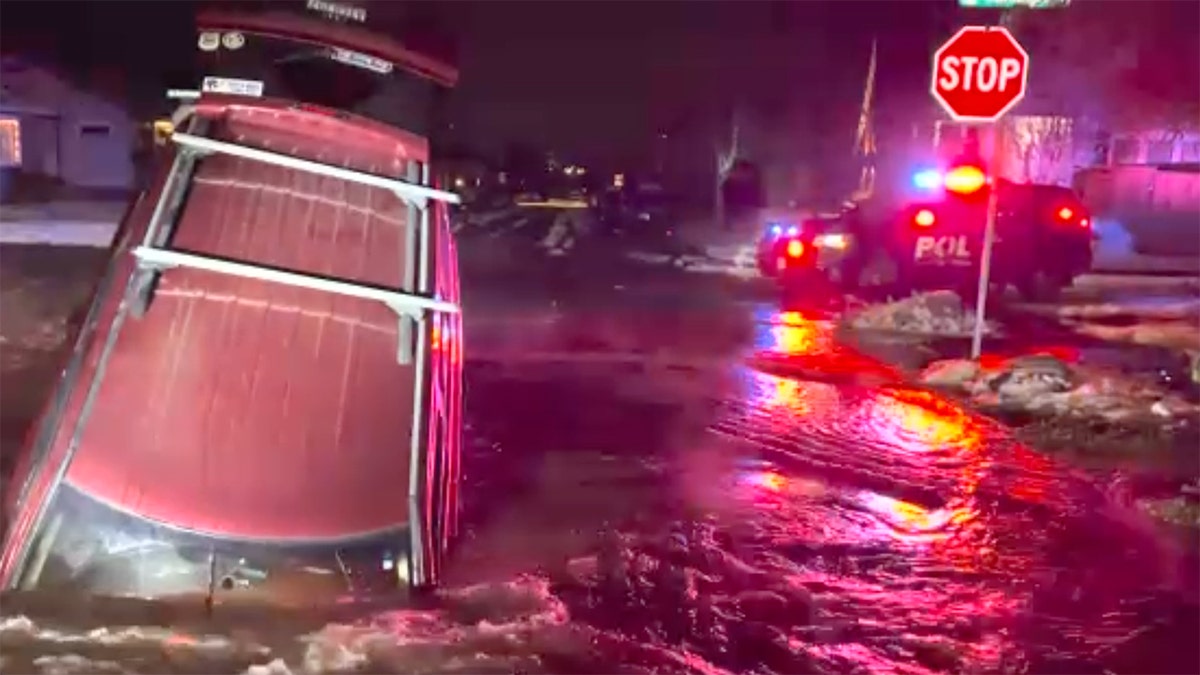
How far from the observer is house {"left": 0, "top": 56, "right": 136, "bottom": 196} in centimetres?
4131

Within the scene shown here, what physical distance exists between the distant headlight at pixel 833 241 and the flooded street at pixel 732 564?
10172mm

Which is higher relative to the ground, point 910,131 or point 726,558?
point 910,131

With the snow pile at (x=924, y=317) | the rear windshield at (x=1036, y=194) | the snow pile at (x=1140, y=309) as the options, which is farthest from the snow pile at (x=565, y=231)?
the snow pile at (x=924, y=317)

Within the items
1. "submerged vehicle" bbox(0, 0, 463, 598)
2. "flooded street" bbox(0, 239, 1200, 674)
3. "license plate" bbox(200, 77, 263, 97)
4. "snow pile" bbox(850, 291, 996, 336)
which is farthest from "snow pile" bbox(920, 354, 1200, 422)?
"license plate" bbox(200, 77, 263, 97)

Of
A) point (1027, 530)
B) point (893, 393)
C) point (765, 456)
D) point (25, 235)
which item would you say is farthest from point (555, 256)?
point (1027, 530)

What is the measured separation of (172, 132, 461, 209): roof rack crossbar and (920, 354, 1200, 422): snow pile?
6.18 meters

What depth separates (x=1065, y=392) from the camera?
444 inches

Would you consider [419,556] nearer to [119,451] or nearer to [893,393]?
[119,451]

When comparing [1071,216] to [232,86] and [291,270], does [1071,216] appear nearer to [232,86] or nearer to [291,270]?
[232,86]

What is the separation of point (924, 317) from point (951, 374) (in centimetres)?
370

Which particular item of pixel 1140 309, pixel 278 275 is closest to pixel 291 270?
pixel 278 275

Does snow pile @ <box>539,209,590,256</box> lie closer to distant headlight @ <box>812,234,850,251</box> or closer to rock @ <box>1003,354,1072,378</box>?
distant headlight @ <box>812,234,850,251</box>

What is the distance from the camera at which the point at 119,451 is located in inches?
215

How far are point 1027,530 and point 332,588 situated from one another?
3826 mm
